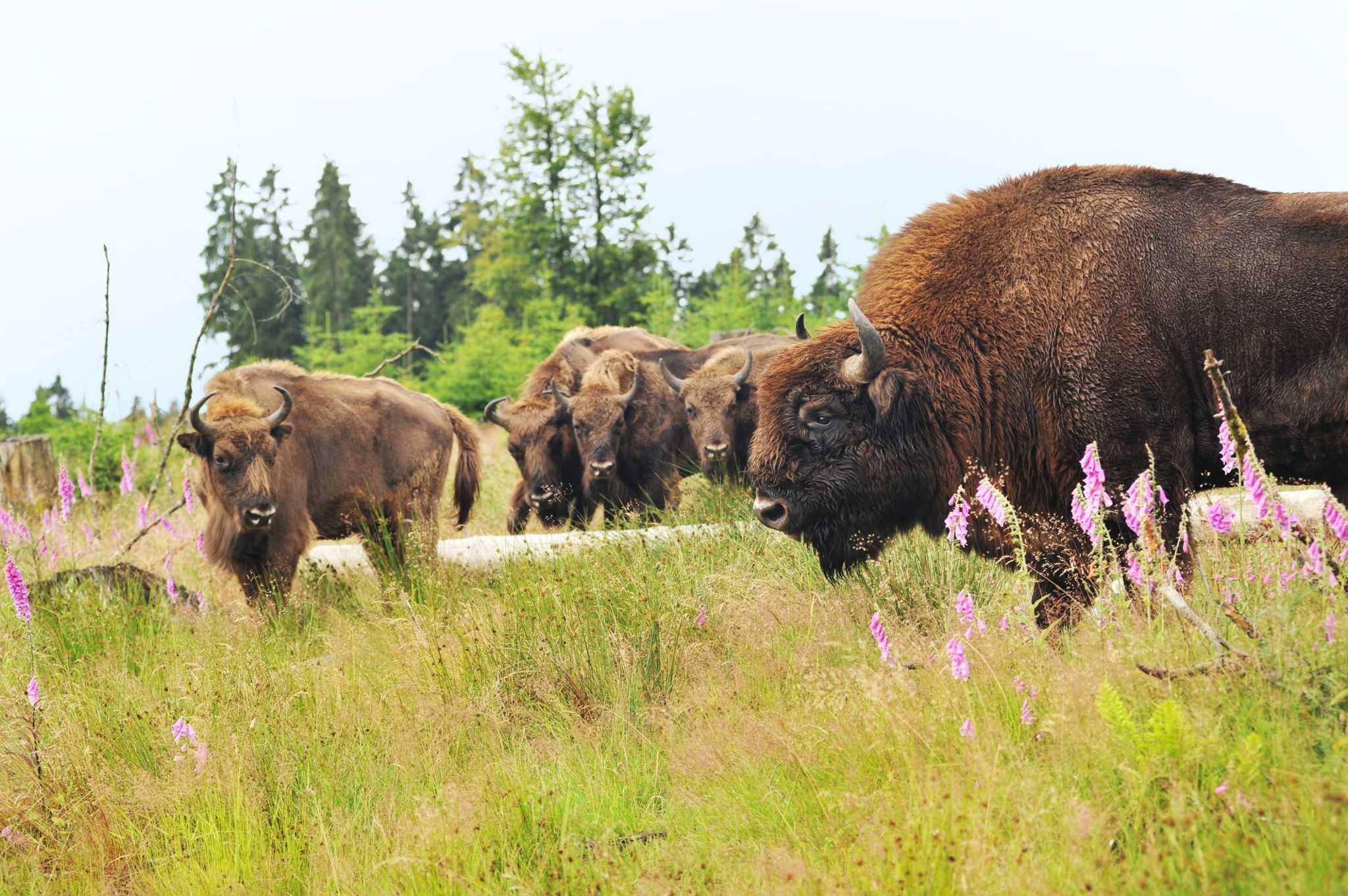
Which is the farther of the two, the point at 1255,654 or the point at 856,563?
the point at 856,563

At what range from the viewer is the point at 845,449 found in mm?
5516

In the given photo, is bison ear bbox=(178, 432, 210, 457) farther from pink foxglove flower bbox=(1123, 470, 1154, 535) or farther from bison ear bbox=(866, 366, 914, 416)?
pink foxglove flower bbox=(1123, 470, 1154, 535)

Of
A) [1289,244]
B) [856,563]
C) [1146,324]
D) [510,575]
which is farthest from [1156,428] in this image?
[510,575]

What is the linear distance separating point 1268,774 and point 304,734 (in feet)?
13.1

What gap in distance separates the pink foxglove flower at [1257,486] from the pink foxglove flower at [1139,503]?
0.98ft

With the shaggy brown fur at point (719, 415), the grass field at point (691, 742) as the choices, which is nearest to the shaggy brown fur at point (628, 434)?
the shaggy brown fur at point (719, 415)

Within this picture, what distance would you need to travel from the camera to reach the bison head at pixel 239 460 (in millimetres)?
8234

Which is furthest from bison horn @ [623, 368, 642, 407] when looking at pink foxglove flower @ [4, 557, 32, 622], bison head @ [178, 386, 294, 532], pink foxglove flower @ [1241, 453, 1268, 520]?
pink foxglove flower @ [1241, 453, 1268, 520]

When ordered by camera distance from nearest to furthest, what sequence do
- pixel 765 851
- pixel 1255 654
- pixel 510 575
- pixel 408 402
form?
pixel 1255 654 → pixel 765 851 → pixel 510 575 → pixel 408 402

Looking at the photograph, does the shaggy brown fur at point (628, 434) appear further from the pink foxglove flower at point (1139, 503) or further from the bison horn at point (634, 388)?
the pink foxglove flower at point (1139, 503)

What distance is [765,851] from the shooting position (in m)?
3.42

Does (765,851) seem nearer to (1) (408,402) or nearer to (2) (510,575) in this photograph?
(2) (510,575)

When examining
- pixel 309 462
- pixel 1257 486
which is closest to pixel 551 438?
pixel 309 462

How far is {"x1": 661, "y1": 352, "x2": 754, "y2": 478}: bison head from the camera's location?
36.1 feet
